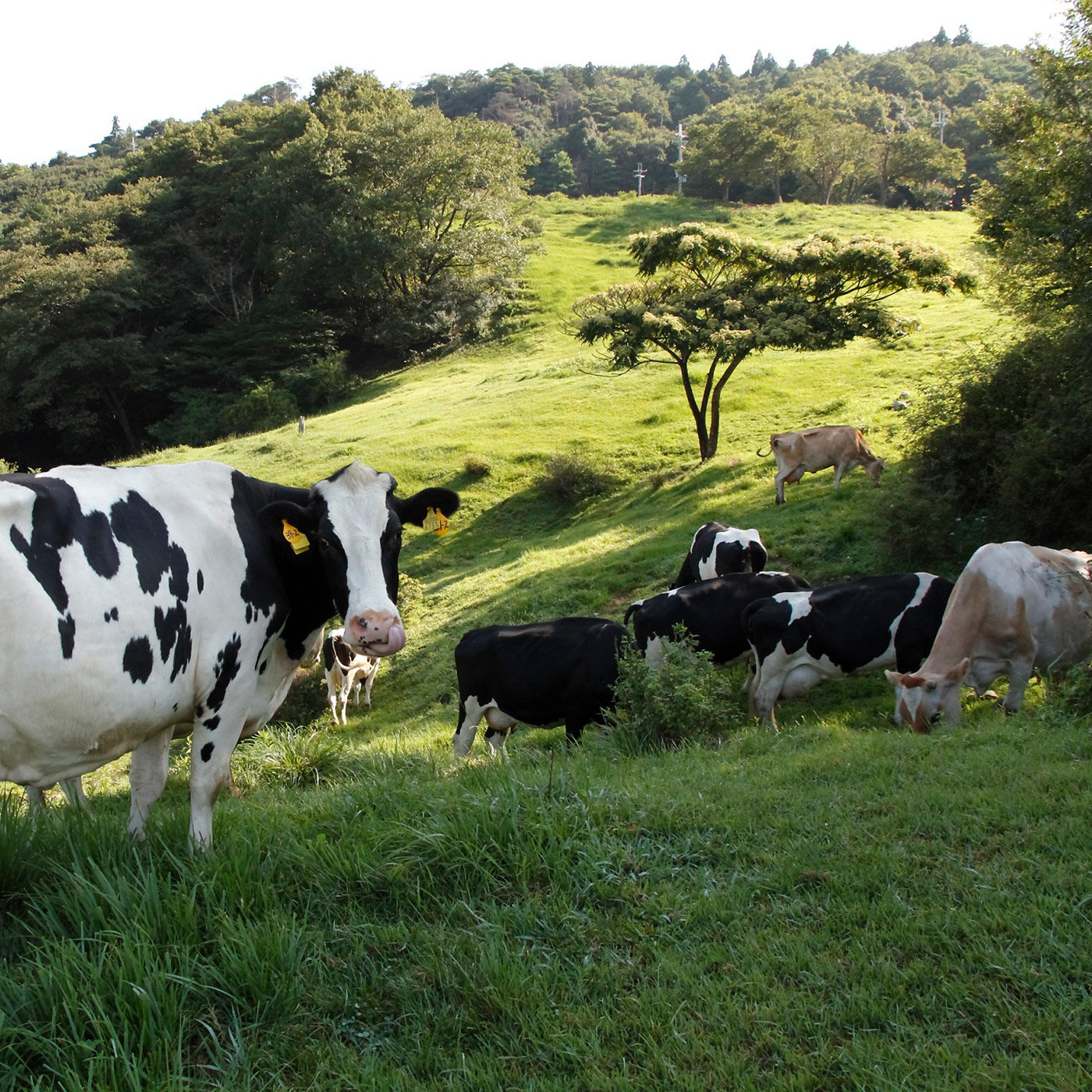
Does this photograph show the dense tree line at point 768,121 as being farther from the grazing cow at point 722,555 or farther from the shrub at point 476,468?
the grazing cow at point 722,555

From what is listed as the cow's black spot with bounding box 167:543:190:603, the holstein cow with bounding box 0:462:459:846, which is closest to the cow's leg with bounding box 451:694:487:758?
the holstein cow with bounding box 0:462:459:846

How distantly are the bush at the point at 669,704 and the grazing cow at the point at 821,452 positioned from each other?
1140 cm

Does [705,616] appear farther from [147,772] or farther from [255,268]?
[255,268]

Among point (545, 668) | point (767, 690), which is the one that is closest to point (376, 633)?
point (545, 668)

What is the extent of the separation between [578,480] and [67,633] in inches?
783

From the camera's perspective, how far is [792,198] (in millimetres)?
78938

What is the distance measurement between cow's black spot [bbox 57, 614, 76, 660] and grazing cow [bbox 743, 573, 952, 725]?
287 inches

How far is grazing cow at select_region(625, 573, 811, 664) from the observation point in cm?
1132

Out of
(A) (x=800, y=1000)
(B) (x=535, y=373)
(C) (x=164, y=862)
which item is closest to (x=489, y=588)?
(C) (x=164, y=862)

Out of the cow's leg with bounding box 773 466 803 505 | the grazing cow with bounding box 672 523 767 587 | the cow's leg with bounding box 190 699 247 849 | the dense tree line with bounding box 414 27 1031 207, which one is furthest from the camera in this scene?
the dense tree line with bounding box 414 27 1031 207

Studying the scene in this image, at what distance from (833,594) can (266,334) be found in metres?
49.4

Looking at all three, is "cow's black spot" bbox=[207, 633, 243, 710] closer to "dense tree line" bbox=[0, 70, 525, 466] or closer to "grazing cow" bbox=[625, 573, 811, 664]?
"grazing cow" bbox=[625, 573, 811, 664]

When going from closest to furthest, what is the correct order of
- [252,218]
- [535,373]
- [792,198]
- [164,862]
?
1. [164,862]
2. [535,373]
3. [252,218]
4. [792,198]

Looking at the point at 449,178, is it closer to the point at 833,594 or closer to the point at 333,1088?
the point at 833,594
